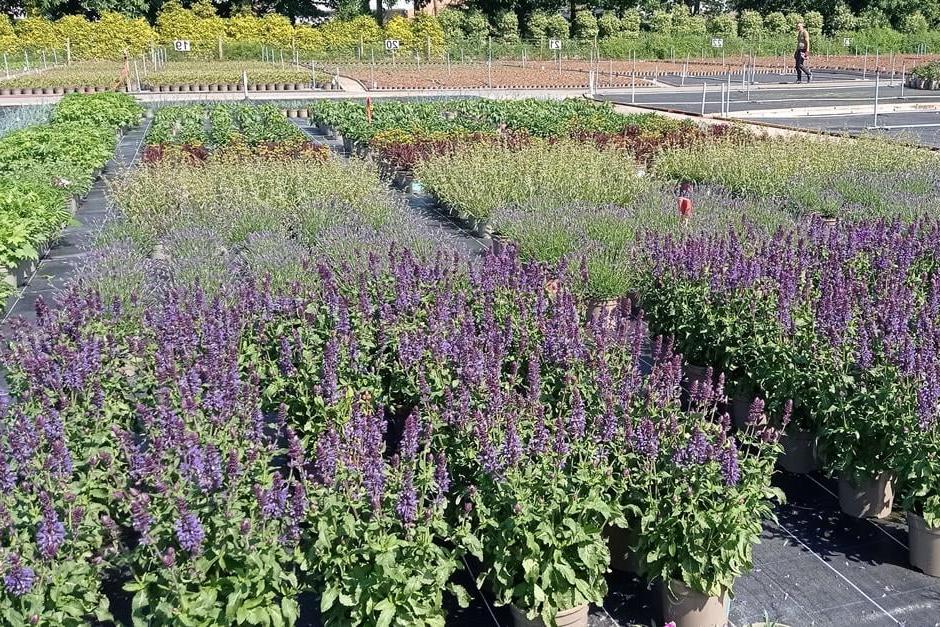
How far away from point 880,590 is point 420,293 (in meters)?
2.83

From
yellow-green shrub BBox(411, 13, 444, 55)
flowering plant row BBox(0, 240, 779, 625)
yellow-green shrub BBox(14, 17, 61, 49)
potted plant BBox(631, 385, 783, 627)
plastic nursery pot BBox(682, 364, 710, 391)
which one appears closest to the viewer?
flowering plant row BBox(0, 240, 779, 625)

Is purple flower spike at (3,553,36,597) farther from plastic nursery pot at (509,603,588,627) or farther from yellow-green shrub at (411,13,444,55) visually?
yellow-green shrub at (411,13,444,55)

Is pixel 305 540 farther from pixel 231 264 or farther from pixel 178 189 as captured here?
pixel 178 189

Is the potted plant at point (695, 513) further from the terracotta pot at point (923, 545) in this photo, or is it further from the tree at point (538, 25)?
the tree at point (538, 25)

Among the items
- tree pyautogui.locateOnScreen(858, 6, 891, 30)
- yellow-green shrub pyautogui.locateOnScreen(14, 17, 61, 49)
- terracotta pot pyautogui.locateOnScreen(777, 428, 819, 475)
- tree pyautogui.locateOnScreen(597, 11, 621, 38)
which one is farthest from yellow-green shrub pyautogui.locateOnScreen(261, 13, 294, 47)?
terracotta pot pyautogui.locateOnScreen(777, 428, 819, 475)

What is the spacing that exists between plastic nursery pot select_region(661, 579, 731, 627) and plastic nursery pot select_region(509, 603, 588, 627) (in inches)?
13.7

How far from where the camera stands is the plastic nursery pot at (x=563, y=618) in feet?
11.2

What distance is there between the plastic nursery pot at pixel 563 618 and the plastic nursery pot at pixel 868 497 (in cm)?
169

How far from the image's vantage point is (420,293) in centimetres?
529

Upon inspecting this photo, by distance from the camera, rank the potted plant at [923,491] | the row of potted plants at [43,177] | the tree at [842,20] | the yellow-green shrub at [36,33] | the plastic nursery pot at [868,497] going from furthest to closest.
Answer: the tree at [842,20]
the yellow-green shrub at [36,33]
the row of potted plants at [43,177]
the plastic nursery pot at [868,497]
the potted plant at [923,491]

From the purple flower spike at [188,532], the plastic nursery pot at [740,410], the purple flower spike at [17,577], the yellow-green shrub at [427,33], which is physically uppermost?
the yellow-green shrub at [427,33]

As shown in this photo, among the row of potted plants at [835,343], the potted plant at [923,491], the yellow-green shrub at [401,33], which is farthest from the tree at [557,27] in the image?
the potted plant at [923,491]

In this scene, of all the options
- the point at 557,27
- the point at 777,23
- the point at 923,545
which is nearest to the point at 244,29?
the point at 557,27

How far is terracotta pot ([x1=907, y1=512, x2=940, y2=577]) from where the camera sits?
3893 millimetres
